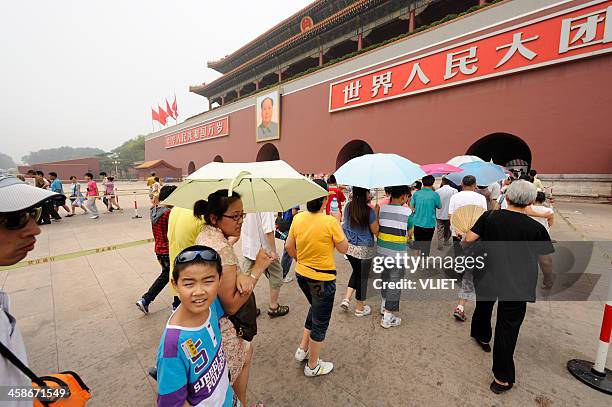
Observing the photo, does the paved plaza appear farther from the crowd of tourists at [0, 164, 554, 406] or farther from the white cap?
the white cap

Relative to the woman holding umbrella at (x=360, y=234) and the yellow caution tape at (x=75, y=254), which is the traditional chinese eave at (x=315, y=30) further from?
the yellow caution tape at (x=75, y=254)

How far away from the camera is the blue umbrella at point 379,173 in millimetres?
2598

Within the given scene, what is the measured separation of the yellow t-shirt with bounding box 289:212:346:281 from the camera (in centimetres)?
215

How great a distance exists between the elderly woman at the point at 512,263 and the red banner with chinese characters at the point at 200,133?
24.0 metres

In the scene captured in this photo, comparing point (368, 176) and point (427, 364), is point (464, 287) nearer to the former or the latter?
point (427, 364)

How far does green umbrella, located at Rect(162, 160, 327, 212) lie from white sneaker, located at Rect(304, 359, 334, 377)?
4.55 feet

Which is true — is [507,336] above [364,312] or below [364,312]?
above

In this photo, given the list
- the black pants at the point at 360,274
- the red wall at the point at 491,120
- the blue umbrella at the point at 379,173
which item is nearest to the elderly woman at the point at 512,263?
the blue umbrella at the point at 379,173

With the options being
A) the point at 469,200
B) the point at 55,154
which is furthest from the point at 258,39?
the point at 55,154

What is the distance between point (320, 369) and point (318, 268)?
0.86 m

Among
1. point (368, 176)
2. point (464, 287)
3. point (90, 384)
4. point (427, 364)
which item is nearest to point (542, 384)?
point (427, 364)

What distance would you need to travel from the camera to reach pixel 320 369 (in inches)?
86.0

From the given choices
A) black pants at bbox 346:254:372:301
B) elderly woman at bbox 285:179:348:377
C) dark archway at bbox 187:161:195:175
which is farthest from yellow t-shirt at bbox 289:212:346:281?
dark archway at bbox 187:161:195:175

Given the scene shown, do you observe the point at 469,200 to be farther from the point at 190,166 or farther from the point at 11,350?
the point at 190,166
